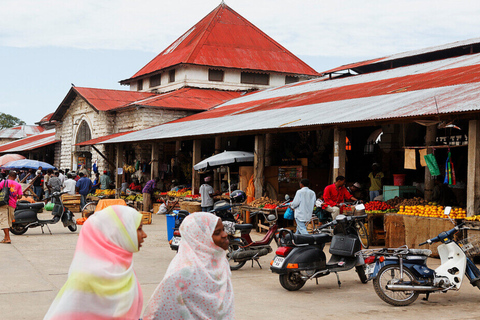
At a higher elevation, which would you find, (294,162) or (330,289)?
(294,162)

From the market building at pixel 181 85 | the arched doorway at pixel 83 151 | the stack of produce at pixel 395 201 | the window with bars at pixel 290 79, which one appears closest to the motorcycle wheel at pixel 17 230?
the stack of produce at pixel 395 201

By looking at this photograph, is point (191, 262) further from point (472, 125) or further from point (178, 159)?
point (178, 159)

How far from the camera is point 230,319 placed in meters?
4.34

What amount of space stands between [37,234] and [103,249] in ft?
41.3

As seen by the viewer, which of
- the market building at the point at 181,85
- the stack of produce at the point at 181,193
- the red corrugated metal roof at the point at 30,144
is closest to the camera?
the stack of produce at the point at 181,193

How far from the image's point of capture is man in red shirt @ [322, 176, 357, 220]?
1259 cm

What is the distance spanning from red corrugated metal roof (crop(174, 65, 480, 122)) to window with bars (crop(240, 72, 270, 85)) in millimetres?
10507

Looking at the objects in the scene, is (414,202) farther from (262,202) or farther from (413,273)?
(413,273)

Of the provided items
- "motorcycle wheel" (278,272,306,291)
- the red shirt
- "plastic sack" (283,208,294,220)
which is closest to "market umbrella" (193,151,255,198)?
"plastic sack" (283,208,294,220)

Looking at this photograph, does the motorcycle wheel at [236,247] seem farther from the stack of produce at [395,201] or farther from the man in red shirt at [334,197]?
the stack of produce at [395,201]

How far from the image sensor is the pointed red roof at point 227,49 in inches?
1292

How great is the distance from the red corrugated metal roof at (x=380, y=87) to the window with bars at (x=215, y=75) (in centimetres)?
1017

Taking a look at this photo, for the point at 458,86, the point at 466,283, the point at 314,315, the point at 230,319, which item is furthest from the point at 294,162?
the point at 230,319

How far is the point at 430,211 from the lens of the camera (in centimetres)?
1151
